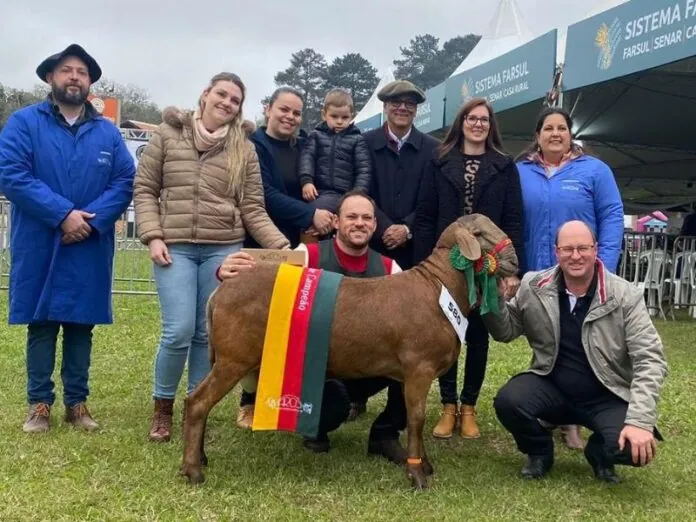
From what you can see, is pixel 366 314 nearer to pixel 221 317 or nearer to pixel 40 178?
pixel 221 317

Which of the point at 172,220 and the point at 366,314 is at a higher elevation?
the point at 172,220

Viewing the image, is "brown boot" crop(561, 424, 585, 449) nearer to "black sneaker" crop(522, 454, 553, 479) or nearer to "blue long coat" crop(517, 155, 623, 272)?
"black sneaker" crop(522, 454, 553, 479)

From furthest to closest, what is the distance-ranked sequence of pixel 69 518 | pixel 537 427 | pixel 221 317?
pixel 537 427 < pixel 221 317 < pixel 69 518

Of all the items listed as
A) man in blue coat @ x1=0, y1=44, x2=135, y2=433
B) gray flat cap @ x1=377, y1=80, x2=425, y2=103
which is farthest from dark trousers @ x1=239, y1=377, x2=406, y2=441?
gray flat cap @ x1=377, y1=80, x2=425, y2=103

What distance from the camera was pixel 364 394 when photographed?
496 cm

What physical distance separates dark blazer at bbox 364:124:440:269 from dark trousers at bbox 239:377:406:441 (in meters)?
0.98

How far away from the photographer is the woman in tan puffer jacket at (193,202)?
15.1 ft

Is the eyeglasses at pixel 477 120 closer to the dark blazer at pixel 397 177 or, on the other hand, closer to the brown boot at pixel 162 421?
the dark blazer at pixel 397 177

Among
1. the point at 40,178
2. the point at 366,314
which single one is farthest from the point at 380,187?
the point at 40,178

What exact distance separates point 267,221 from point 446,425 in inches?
78.6

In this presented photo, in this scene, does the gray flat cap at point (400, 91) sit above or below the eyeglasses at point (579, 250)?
above

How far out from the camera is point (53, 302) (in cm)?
473

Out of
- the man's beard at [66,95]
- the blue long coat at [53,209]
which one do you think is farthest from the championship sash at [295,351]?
the man's beard at [66,95]

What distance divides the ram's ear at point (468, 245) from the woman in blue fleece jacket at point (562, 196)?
0.96m
